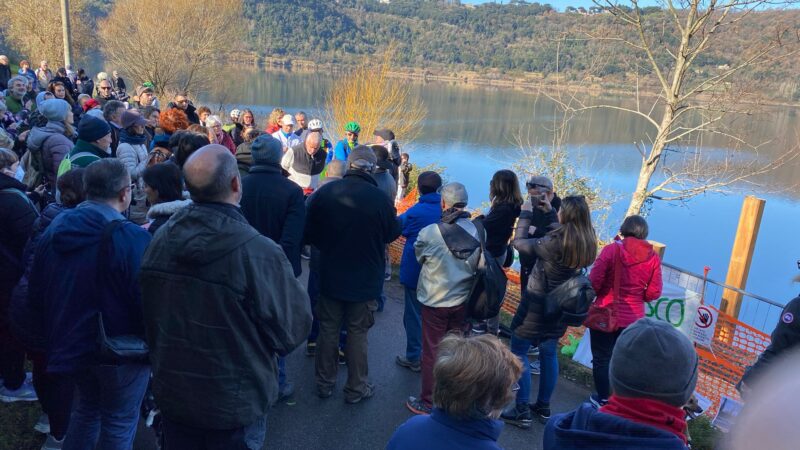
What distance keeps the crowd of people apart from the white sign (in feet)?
6.11

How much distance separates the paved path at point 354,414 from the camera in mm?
3658

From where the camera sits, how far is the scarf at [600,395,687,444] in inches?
66.2

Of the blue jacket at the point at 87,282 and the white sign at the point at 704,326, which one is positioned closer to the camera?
the blue jacket at the point at 87,282

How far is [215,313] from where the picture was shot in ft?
7.33

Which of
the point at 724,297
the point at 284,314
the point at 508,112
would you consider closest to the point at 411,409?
the point at 284,314

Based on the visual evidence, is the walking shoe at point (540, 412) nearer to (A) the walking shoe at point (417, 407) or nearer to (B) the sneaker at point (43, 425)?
(A) the walking shoe at point (417, 407)

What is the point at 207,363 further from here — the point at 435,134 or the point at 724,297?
the point at 435,134

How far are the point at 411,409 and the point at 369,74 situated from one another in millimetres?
15534

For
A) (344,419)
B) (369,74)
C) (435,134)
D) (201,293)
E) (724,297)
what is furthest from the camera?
(435,134)

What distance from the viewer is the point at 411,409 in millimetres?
4098

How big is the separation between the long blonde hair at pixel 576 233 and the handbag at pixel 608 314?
0.49 metres

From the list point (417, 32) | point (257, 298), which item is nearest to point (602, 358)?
point (257, 298)

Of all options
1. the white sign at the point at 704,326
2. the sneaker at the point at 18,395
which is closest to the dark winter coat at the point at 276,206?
the sneaker at the point at 18,395

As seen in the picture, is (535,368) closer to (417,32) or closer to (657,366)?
(657,366)
